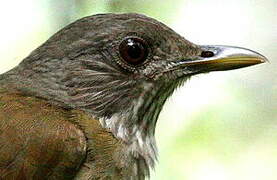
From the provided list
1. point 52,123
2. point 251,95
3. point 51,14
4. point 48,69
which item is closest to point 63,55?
point 48,69

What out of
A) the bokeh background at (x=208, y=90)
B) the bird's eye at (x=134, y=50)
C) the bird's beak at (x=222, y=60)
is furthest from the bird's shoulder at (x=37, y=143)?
the bokeh background at (x=208, y=90)

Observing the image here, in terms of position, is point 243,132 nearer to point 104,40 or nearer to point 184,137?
point 184,137

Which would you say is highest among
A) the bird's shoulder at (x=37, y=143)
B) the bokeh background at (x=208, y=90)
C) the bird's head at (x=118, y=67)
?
the bird's head at (x=118, y=67)

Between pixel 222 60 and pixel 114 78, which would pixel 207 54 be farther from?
A: pixel 114 78

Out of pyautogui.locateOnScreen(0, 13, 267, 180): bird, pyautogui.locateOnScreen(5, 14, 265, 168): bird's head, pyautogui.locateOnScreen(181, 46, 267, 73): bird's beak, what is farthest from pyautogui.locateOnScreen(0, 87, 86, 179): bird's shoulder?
pyautogui.locateOnScreen(181, 46, 267, 73): bird's beak

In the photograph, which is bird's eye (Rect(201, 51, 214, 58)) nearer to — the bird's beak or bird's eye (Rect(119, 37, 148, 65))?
the bird's beak

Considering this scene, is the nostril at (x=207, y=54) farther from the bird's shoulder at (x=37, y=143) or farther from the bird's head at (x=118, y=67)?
the bird's shoulder at (x=37, y=143)
